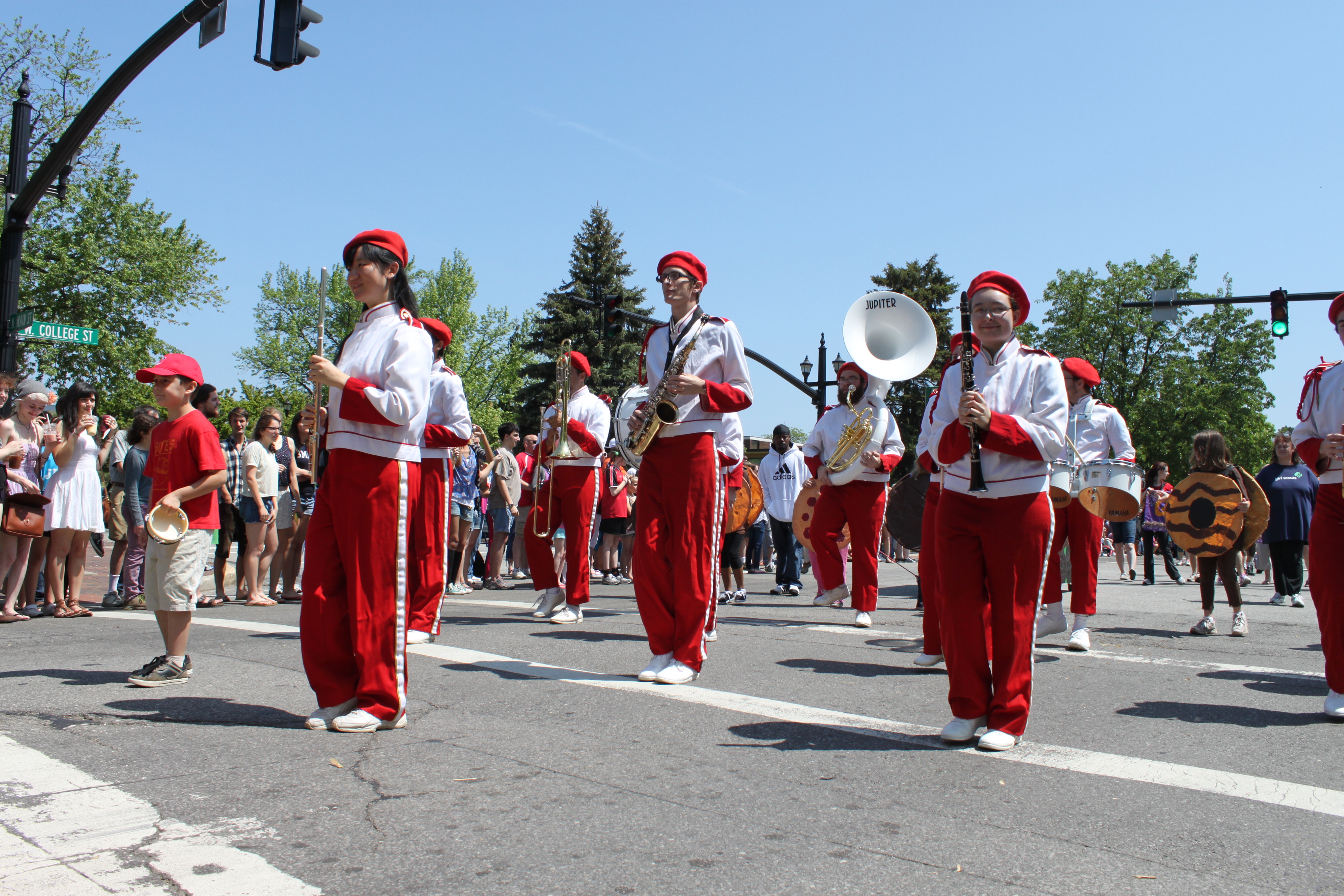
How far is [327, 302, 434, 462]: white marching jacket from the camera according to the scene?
4.34m

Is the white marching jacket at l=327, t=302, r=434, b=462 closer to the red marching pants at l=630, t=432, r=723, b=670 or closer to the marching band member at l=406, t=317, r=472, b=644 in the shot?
the red marching pants at l=630, t=432, r=723, b=670

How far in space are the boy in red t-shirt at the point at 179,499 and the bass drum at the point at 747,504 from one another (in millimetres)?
6774

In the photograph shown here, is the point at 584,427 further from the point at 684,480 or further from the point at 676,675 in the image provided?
the point at 676,675

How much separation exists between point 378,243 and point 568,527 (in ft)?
14.3

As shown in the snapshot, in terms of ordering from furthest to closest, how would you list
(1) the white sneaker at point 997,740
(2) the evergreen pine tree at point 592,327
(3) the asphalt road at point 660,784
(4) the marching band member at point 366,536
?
(2) the evergreen pine tree at point 592,327, (4) the marching band member at point 366,536, (1) the white sneaker at point 997,740, (3) the asphalt road at point 660,784

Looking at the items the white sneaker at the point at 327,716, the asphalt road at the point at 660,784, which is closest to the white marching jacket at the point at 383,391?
the white sneaker at the point at 327,716

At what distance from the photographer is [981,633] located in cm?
431

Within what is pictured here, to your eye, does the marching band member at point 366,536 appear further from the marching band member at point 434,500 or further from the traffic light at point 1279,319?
the traffic light at point 1279,319

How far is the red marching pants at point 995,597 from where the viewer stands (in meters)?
4.26

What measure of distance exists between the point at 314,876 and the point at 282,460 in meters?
8.98

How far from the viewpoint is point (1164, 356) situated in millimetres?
61438

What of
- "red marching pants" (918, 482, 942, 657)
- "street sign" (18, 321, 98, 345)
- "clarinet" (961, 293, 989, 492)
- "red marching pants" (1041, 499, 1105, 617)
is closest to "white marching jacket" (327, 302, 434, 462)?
"clarinet" (961, 293, 989, 492)

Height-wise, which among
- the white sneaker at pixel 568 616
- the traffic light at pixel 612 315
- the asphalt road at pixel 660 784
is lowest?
the asphalt road at pixel 660 784

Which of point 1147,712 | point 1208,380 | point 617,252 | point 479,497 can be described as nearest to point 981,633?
point 1147,712
